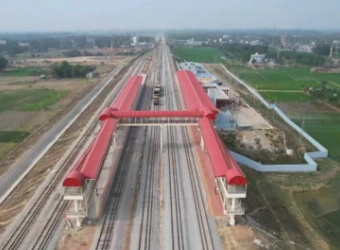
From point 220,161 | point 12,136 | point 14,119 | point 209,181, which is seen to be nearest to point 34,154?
point 12,136

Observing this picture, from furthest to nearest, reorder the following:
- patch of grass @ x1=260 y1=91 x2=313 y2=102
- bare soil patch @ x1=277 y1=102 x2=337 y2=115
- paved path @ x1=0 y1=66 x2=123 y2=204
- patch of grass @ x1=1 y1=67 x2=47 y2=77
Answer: patch of grass @ x1=1 y1=67 x2=47 y2=77 < patch of grass @ x1=260 y1=91 x2=313 y2=102 < bare soil patch @ x1=277 y1=102 x2=337 y2=115 < paved path @ x1=0 y1=66 x2=123 y2=204

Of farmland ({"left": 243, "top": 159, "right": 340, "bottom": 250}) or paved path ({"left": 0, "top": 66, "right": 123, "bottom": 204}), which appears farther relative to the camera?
paved path ({"left": 0, "top": 66, "right": 123, "bottom": 204})

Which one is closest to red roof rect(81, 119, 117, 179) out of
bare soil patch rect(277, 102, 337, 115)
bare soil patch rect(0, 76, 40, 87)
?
bare soil patch rect(277, 102, 337, 115)

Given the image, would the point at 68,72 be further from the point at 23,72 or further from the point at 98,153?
the point at 98,153

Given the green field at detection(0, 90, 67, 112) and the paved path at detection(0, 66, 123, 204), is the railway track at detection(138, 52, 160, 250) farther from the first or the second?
the green field at detection(0, 90, 67, 112)

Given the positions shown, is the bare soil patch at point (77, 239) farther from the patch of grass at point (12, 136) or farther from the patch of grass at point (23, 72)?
the patch of grass at point (23, 72)

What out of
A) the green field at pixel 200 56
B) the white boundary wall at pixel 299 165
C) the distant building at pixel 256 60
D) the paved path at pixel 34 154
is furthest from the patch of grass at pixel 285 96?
the green field at pixel 200 56

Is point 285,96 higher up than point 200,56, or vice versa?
point 200,56
